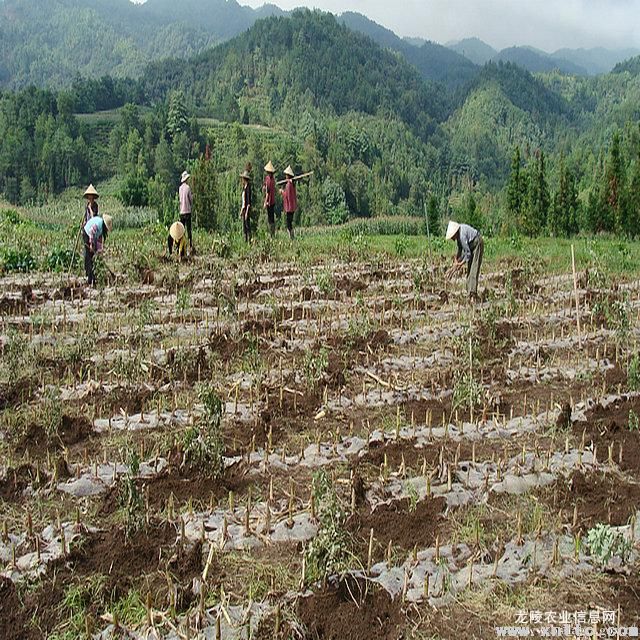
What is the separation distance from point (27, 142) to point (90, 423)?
65323mm

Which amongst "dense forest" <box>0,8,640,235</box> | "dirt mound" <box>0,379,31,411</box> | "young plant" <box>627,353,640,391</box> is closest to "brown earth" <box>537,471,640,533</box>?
"young plant" <box>627,353,640,391</box>

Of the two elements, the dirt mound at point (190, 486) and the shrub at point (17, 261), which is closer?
the dirt mound at point (190, 486)

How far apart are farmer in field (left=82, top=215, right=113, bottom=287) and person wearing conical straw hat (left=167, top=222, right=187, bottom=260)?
5.97 feet

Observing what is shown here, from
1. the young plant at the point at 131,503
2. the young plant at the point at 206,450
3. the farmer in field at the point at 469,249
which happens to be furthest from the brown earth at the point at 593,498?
the farmer in field at the point at 469,249

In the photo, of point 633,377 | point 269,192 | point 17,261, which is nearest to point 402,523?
point 633,377

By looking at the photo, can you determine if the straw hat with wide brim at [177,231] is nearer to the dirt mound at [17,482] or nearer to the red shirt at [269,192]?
the red shirt at [269,192]

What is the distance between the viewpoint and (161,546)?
3.91 m

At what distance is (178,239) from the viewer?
460 inches

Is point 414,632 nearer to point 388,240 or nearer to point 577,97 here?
point 388,240

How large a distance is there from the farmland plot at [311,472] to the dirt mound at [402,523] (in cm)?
1

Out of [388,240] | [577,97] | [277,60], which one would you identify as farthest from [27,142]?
[577,97]

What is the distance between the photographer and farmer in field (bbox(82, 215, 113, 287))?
9.38 metres

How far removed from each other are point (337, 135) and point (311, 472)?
8633 centimetres

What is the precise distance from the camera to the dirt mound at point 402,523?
401 cm
